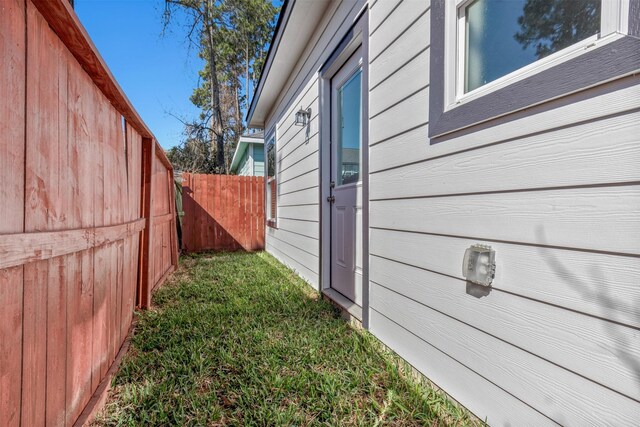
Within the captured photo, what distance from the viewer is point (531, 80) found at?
3.47ft

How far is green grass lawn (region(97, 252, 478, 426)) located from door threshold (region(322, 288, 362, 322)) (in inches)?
4.4

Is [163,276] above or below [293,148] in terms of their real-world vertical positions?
below

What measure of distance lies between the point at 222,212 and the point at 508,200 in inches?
241

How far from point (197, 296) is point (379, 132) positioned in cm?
252

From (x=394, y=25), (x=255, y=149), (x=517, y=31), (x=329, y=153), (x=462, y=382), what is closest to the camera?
(x=517, y=31)

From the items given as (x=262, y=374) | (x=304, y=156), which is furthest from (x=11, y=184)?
(x=304, y=156)

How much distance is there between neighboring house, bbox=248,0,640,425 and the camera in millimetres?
863

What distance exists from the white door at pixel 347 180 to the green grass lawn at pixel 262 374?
40 cm

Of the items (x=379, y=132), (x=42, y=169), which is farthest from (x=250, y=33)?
(x=42, y=169)

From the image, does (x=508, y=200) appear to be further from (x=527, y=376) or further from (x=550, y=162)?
(x=527, y=376)

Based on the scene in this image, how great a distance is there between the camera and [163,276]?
381 cm

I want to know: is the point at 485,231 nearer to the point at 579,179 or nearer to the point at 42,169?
the point at 579,179

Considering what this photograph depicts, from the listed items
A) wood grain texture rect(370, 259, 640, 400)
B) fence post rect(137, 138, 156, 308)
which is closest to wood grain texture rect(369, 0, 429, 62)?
wood grain texture rect(370, 259, 640, 400)

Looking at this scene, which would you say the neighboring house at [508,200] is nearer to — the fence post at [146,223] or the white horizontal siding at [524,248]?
the white horizontal siding at [524,248]
